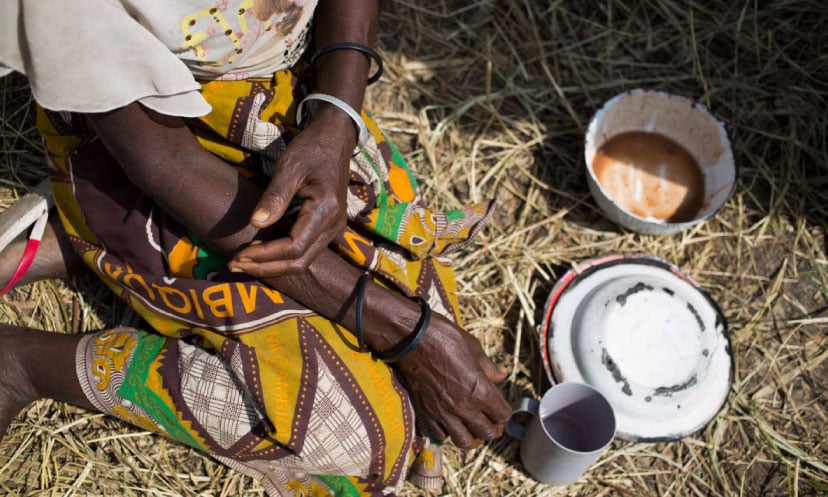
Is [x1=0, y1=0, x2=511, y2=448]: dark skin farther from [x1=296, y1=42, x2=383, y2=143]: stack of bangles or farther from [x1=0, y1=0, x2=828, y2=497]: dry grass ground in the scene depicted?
[x1=0, y1=0, x2=828, y2=497]: dry grass ground

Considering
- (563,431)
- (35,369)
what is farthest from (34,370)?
(563,431)

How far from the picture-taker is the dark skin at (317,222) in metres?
1.26

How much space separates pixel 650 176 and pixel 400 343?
1204 millimetres

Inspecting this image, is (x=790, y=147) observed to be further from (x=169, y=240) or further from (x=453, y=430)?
(x=169, y=240)

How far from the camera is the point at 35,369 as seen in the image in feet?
5.27

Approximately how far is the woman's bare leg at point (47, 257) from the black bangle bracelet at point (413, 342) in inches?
35.9

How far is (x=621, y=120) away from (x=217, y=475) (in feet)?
5.49

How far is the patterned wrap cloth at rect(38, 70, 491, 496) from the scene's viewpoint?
1.44 meters

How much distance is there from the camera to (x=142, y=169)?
4.19 feet

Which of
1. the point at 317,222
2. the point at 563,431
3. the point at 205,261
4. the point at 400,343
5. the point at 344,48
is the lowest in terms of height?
the point at 563,431

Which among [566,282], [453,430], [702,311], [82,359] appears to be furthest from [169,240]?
[702,311]

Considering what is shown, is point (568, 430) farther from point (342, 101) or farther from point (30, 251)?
point (30, 251)

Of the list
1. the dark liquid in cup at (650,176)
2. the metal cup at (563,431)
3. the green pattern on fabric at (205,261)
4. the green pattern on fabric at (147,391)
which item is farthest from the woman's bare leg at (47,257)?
the dark liquid in cup at (650,176)

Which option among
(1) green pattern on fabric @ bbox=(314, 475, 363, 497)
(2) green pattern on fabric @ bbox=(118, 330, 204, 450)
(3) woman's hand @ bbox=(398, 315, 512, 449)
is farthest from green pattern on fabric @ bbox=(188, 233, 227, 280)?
(1) green pattern on fabric @ bbox=(314, 475, 363, 497)
